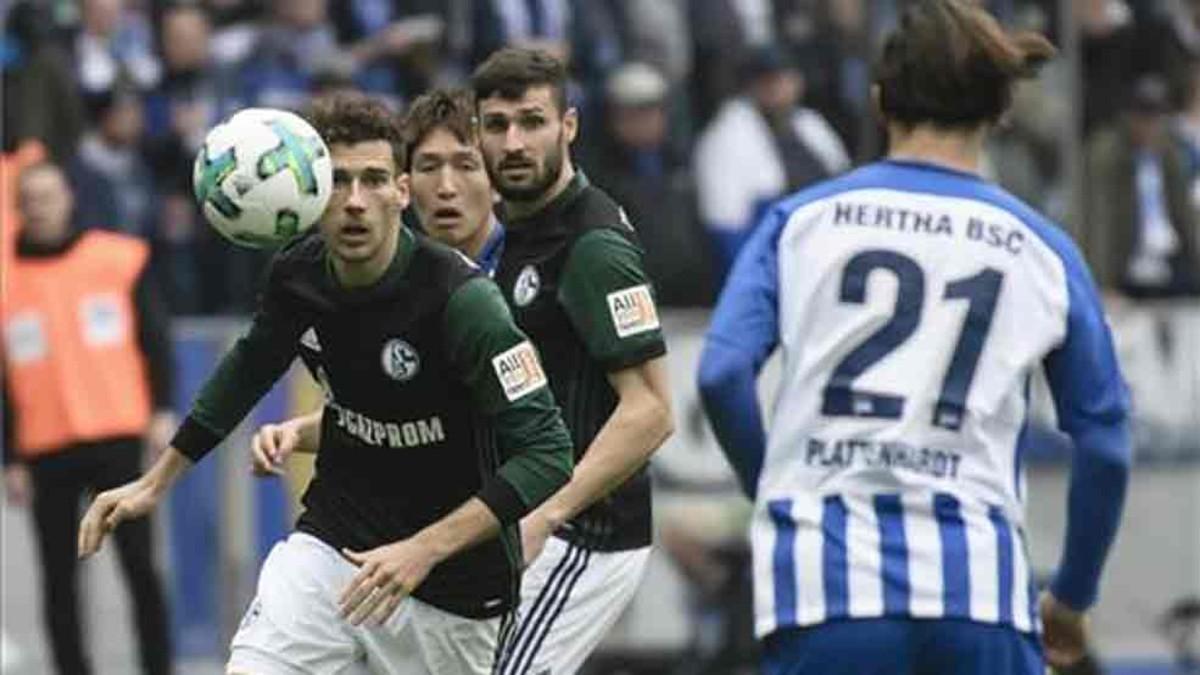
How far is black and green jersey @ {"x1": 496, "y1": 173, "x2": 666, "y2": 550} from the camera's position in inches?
332

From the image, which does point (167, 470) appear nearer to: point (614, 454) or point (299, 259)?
point (299, 259)

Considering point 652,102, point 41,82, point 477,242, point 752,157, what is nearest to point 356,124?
point 477,242

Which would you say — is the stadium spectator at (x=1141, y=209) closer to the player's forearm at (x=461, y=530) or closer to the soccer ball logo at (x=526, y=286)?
the soccer ball logo at (x=526, y=286)

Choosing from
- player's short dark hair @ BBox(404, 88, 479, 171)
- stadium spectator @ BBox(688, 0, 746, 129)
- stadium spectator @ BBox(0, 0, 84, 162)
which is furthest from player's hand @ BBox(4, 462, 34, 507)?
player's short dark hair @ BBox(404, 88, 479, 171)

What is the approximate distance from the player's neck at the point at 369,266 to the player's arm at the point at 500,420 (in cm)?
19

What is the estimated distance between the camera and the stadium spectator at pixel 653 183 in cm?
1589

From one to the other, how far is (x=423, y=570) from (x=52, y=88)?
8.48 meters

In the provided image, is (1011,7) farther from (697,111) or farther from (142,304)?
(142,304)

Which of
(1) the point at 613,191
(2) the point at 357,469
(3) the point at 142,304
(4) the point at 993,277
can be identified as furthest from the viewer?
(1) the point at 613,191

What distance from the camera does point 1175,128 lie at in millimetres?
17047

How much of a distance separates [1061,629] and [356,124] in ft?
6.33

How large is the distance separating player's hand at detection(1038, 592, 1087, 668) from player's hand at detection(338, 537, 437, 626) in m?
1.27

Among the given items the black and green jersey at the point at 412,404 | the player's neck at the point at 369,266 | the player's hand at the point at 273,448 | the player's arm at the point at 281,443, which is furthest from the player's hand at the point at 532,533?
the player's neck at the point at 369,266

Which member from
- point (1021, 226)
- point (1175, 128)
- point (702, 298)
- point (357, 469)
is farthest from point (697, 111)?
point (1021, 226)
